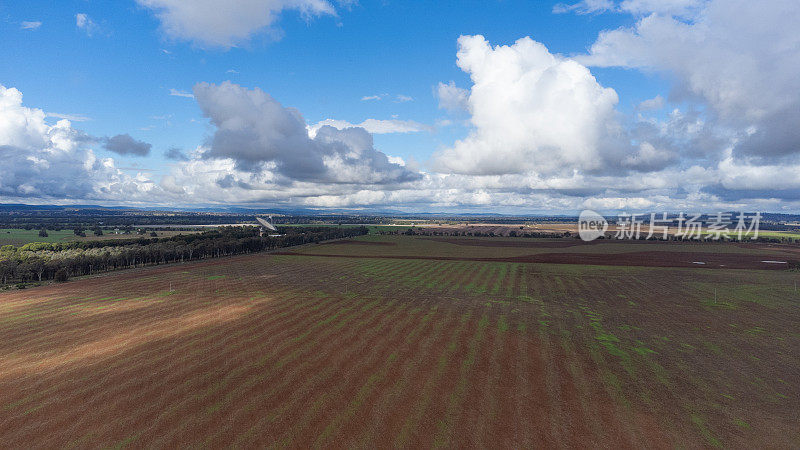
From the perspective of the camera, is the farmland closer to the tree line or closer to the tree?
the tree

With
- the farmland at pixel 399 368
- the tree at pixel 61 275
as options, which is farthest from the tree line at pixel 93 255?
the farmland at pixel 399 368

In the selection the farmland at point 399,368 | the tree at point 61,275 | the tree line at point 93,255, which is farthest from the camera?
the tree line at point 93,255

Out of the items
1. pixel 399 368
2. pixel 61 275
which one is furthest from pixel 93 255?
pixel 399 368

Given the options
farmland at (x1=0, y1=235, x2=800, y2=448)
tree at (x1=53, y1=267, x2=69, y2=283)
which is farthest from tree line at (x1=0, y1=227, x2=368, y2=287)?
farmland at (x1=0, y1=235, x2=800, y2=448)

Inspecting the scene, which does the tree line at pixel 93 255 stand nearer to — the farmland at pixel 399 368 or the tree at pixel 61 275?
the tree at pixel 61 275

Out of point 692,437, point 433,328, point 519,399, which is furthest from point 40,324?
point 692,437

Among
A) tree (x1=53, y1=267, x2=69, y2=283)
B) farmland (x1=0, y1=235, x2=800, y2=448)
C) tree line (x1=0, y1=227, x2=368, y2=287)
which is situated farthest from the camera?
tree line (x1=0, y1=227, x2=368, y2=287)

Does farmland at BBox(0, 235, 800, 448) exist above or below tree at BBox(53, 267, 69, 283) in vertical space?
above

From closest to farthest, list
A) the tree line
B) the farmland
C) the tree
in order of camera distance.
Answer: the farmland, the tree, the tree line
